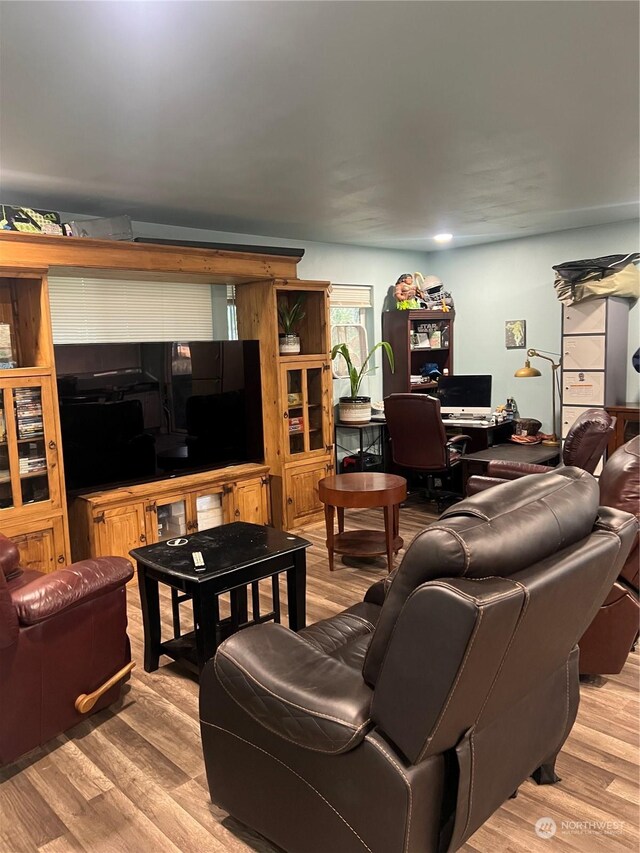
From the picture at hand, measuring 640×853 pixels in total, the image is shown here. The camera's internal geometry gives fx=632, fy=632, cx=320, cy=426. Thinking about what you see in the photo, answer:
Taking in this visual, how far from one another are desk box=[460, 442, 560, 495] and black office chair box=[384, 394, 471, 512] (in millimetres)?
156

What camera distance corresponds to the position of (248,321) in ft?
16.5

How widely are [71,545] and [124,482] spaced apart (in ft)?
1.72

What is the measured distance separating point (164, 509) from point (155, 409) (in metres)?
0.70

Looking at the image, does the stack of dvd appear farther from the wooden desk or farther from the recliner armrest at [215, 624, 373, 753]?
the wooden desk

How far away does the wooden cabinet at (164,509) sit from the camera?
3990 millimetres

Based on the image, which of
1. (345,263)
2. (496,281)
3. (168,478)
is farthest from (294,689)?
(496,281)

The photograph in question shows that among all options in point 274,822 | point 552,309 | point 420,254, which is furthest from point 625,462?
point 420,254

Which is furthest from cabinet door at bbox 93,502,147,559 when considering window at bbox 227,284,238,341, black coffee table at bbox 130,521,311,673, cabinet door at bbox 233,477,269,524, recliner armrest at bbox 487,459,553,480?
recliner armrest at bbox 487,459,553,480

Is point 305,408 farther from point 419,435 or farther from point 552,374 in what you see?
point 552,374

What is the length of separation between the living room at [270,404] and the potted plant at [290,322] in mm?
100

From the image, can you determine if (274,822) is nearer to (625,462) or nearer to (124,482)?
(625,462)

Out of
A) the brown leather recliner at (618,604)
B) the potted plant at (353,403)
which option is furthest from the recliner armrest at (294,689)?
the potted plant at (353,403)

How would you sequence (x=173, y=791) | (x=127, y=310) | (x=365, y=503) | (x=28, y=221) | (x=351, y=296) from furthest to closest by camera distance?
(x=351, y=296) → (x=127, y=310) → (x=365, y=503) → (x=28, y=221) → (x=173, y=791)

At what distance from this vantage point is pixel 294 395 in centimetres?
512
